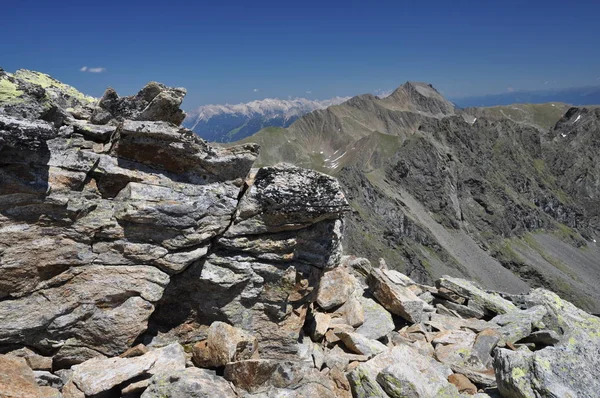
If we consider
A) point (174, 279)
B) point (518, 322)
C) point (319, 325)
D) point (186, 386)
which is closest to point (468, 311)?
point (518, 322)

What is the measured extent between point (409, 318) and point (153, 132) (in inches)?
650

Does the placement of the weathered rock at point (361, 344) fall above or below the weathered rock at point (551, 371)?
below

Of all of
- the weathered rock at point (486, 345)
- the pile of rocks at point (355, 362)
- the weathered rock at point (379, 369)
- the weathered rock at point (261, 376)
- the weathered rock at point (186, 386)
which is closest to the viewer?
the weathered rock at point (186, 386)

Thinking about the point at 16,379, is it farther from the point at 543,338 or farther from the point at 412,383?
the point at 543,338

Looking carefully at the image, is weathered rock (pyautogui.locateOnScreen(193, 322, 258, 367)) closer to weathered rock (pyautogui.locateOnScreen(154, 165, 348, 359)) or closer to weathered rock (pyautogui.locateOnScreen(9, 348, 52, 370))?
weathered rock (pyautogui.locateOnScreen(154, 165, 348, 359))

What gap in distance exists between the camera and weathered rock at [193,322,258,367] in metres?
13.3

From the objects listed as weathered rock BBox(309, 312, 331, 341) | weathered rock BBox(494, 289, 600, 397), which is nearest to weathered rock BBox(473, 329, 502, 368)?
weathered rock BBox(494, 289, 600, 397)

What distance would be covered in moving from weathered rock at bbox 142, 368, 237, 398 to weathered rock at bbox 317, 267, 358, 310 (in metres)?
8.32

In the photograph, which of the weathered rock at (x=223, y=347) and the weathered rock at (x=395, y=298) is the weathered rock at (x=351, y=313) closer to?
the weathered rock at (x=395, y=298)

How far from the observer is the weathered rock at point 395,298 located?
68.4ft

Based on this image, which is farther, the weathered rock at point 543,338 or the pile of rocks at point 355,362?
the weathered rock at point 543,338

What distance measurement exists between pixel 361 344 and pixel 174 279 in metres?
8.85

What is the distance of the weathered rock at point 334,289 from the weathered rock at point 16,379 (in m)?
12.5

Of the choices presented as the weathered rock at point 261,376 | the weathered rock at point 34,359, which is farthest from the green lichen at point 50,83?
the weathered rock at point 261,376
